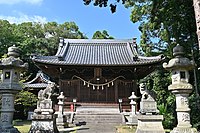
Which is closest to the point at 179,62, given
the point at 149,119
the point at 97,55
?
the point at 149,119

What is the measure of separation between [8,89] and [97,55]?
48.5 feet

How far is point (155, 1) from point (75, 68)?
33.2 ft

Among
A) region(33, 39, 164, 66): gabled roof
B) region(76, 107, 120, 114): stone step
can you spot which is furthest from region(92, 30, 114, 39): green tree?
region(76, 107, 120, 114): stone step

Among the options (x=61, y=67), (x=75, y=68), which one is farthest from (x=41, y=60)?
(x=75, y=68)

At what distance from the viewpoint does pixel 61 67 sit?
61.8 ft

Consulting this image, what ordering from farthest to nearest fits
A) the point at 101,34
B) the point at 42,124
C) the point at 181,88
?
the point at 101,34
the point at 42,124
the point at 181,88

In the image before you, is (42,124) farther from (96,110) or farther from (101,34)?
(101,34)

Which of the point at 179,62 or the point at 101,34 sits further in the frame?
the point at 101,34

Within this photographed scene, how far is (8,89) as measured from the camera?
7.76 m

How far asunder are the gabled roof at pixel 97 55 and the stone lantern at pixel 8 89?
10102 mm

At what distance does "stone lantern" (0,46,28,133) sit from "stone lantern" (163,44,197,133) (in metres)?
5.23

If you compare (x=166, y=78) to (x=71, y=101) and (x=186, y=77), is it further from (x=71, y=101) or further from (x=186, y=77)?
(x=186, y=77)

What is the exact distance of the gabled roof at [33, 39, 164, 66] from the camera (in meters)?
18.7

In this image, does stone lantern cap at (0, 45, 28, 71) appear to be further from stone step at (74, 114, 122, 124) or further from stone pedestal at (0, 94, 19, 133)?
stone step at (74, 114, 122, 124)
